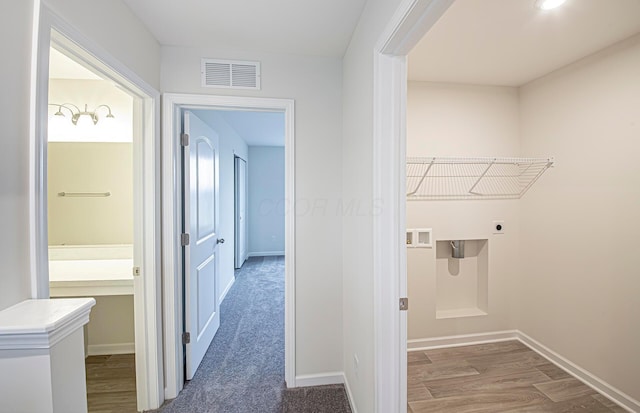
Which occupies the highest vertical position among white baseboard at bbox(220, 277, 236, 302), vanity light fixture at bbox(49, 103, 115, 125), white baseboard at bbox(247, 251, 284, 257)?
vanity light fixture at bbox(49, 103, 115, 125)

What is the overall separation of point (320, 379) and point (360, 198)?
1419mm

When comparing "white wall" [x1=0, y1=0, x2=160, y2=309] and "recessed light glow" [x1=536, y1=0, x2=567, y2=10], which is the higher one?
"recessed light glow" [x1=536, y1=0, x2=567, y2=10]

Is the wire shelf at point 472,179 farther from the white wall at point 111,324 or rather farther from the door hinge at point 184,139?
the white wall at point 111,324

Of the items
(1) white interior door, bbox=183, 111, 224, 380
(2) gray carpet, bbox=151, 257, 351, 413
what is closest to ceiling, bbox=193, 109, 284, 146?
(1) white interior door, bbox=183, 111, 224, 380

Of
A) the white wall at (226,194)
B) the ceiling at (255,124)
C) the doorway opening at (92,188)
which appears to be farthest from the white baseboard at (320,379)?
the ceiling at (255,124)

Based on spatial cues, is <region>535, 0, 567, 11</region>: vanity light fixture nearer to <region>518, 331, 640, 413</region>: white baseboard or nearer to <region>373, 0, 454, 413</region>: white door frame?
<region>373, 0, 454, 413</region>: white door frame

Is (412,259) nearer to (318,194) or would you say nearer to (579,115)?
(318,194)

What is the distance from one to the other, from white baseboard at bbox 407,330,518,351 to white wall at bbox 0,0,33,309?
8.48 ft

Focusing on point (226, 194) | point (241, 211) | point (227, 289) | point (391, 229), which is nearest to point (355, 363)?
point (391, 229)

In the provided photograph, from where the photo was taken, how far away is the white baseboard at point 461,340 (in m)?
2.41

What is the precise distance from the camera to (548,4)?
4.59 feet

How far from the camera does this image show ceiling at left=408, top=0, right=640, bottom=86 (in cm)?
144

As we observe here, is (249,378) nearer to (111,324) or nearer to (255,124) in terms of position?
(111,324)

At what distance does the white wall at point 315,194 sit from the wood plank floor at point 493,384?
2.31 feet
